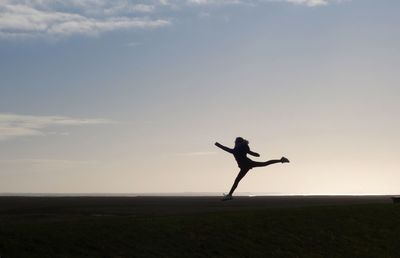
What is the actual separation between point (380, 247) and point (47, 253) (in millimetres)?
16197

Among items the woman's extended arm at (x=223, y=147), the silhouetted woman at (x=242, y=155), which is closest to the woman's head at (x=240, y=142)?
the silhouetted woman at (x=242, y=155)

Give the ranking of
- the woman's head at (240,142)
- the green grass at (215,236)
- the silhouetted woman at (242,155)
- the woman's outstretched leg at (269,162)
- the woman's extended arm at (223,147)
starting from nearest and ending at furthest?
the green grass at (215,236), the woman's outstretched leg at (269,162), the woman's extended arm at (223,147), the silhouetted woman at (242,155), the woman's head at (240,142)

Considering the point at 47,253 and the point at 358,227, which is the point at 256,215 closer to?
the point at 358,227

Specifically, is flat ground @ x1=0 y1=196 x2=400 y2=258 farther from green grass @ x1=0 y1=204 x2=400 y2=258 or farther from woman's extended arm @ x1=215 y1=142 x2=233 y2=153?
woman's extended arm @ x1=215 y1=142 x2=233 y2=153

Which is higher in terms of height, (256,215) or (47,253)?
(256,215)

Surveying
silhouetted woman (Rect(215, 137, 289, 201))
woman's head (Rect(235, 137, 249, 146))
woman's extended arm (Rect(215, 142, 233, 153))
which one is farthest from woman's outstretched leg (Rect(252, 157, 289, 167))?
woman's extended arm (Rect(215, 142, 233, 153))

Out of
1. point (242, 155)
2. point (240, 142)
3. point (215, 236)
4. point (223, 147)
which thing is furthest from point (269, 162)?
point (215, 236)

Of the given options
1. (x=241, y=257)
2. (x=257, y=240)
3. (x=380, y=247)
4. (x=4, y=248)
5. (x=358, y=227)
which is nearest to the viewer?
(x=4, y=248)

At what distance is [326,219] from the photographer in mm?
35562

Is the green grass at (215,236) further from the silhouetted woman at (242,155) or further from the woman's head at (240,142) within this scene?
the woman's head at (240,142)

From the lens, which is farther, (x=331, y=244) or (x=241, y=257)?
(x=331, y=244)

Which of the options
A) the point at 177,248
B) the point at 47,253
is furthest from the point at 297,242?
the point at 47,253

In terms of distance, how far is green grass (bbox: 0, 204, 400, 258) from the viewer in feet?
84.4

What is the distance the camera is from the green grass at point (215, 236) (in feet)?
84.4
